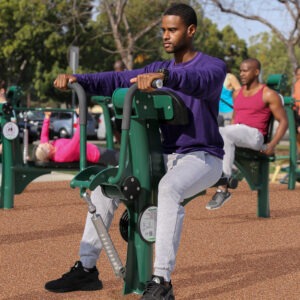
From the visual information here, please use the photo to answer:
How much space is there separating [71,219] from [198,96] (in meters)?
3.60

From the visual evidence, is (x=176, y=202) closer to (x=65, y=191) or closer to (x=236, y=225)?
(x=236, y=225)

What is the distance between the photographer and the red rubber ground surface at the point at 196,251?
4219mm

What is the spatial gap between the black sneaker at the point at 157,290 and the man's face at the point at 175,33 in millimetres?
1242

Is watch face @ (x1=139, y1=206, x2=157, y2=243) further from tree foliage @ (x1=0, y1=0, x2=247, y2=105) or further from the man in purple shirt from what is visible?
tree foliage @ (x1=0, y1=0, x2=247, y2=105)

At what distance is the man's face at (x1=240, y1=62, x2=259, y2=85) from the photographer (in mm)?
7441

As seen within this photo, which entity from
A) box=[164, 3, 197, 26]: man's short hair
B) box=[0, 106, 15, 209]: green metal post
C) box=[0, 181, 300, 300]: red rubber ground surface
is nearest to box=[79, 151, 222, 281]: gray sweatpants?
box=[0, 181, 300, 300]: red rubber ground surface

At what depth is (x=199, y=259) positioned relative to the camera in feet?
16.8

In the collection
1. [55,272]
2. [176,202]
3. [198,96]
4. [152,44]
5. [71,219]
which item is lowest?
[152,44]

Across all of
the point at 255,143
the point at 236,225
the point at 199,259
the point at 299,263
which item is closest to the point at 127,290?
the point at 199,259

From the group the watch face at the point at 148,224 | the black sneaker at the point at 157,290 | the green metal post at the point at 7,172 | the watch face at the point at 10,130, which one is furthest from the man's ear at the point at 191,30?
the green metal post at the point at 7,172

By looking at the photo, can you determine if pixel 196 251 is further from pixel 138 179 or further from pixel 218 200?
pixel 138 179

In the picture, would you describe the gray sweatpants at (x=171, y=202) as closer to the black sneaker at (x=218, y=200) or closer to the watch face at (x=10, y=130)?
the black sneaker at (x=218, y=200)

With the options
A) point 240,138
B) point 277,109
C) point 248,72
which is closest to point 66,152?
point 240,138

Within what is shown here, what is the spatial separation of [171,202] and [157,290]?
435mm
